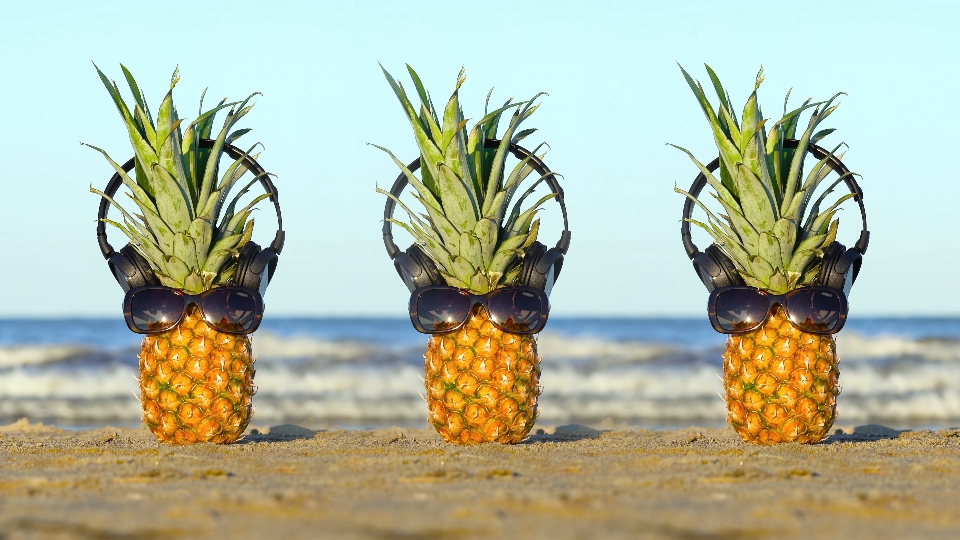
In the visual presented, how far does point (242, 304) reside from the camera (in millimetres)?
6887

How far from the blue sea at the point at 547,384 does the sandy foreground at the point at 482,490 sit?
4.05m

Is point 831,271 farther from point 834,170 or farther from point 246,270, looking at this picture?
point 246,270

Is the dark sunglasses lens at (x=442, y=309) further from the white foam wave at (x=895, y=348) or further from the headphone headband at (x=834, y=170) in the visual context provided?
the white foam wave at (x=895, y=348)

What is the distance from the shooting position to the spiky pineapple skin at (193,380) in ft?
22.6

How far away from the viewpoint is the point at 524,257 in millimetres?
6852

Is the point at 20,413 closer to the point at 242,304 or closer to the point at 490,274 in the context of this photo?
the point at 242,304

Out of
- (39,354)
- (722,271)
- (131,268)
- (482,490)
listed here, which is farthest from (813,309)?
(39,354)

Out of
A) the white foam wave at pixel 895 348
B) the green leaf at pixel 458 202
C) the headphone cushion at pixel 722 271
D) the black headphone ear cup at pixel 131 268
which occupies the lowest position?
the white foam wave at pixel 895 348

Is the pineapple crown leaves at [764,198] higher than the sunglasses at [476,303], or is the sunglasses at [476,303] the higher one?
the pineapple crown leaves at [764,198]

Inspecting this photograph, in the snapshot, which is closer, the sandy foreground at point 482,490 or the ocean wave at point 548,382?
the sandy foreground at point 482,490

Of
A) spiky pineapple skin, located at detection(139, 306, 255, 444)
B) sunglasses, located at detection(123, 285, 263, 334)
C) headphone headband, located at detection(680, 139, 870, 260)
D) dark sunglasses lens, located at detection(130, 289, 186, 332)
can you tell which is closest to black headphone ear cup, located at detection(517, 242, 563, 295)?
headphone headband, located at detection(680, 139, 870, 260)

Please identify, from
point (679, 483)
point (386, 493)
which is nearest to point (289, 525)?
point (386, 493)

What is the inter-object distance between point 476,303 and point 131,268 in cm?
231

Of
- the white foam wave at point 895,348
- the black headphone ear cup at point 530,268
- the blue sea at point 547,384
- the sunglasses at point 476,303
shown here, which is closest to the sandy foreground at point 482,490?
the sunglasses at point 476,303
